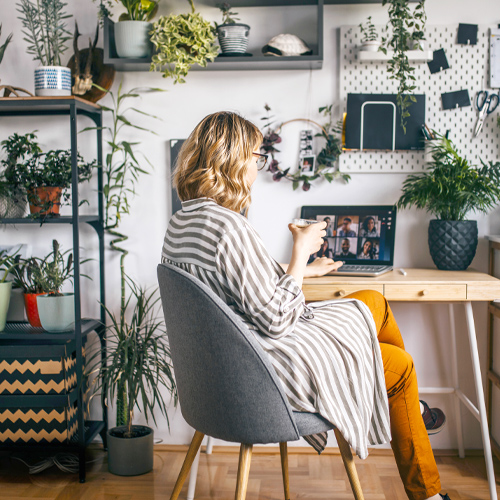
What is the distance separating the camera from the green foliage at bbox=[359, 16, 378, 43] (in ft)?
7.53

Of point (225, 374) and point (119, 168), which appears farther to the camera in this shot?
point (119, 168)

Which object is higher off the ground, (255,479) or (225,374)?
(225,374)

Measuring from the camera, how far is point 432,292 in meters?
1.99

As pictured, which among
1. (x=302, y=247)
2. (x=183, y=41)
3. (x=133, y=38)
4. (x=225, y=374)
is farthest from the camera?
(x=133, y=38)

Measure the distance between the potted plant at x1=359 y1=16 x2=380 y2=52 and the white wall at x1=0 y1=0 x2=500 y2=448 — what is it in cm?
5

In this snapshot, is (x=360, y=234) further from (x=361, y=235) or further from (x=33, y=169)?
(x=33, y=169)

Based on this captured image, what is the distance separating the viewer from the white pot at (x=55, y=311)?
86.5 inches

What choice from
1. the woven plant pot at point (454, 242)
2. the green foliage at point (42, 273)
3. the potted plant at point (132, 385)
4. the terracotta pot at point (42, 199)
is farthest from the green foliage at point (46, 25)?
the woven plant pot at point (454, 242)

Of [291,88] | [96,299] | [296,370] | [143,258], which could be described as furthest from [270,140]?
[296,370]

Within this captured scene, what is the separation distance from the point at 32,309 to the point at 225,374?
1.27 meters

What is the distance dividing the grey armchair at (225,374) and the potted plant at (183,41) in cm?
109

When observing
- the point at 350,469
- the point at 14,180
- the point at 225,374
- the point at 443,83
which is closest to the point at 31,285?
the point at 14,180

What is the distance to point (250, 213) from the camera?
2453mm

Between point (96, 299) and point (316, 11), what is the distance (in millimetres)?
1564
